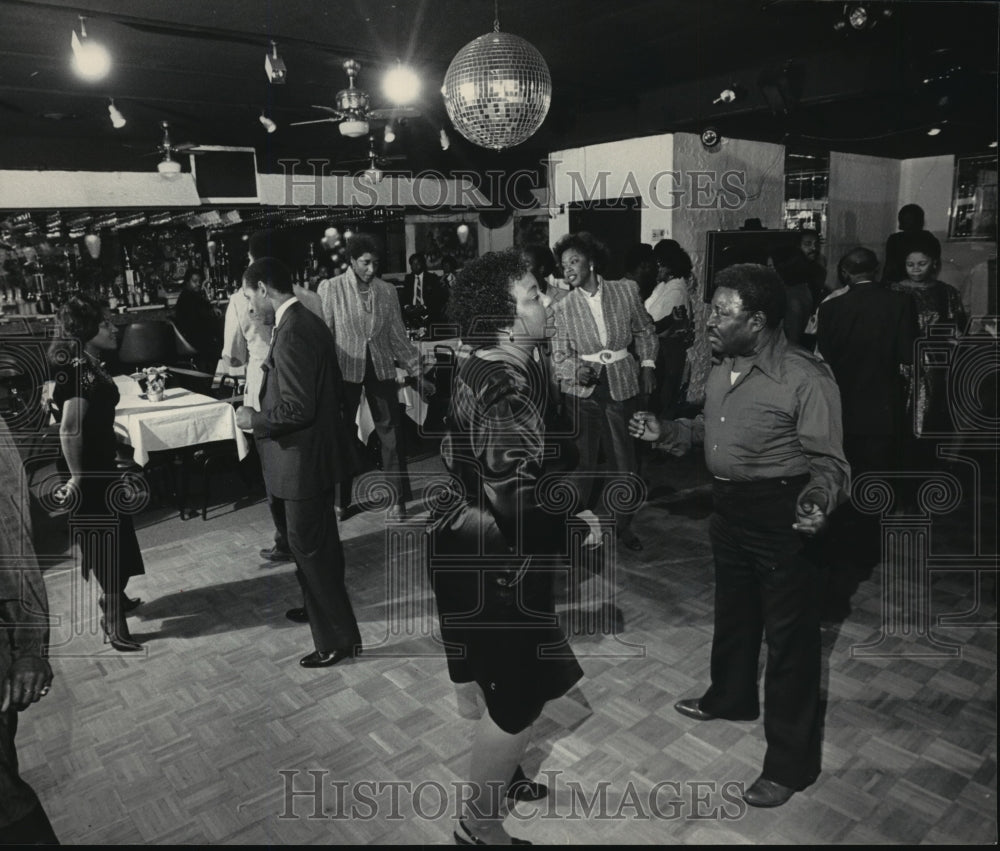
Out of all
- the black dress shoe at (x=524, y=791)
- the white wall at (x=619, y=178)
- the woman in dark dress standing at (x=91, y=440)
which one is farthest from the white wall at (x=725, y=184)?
the black dress shoe at (x=524, y=791)

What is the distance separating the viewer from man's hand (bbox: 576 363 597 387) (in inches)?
155

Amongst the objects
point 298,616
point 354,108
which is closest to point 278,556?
point 298,616

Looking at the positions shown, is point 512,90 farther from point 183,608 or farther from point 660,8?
point 183,608

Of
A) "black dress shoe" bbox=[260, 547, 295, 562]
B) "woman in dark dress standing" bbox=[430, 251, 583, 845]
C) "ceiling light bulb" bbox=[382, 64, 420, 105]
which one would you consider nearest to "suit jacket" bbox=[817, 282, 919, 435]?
"woman in dark dress standing" bbox=[430, 251, 583, 845]

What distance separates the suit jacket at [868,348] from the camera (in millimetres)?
3789

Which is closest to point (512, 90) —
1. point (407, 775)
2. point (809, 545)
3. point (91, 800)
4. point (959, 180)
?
point (809, 545)

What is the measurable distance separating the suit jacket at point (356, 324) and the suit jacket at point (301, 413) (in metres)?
1.89

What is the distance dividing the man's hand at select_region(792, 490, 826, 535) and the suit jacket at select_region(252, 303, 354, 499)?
173cm

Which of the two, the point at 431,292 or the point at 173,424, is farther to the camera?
the point at 431,292

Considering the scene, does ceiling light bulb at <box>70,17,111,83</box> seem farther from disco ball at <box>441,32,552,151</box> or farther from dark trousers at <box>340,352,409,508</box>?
disco ball at <box>441,32,552,151</box>

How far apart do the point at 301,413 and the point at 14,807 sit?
1580 mm

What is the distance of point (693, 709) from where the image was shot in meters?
2.73

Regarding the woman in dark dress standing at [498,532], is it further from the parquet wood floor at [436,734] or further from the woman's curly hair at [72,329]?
the woman's curly hair at [72,329]

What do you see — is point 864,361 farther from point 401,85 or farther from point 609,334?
point 401,85
